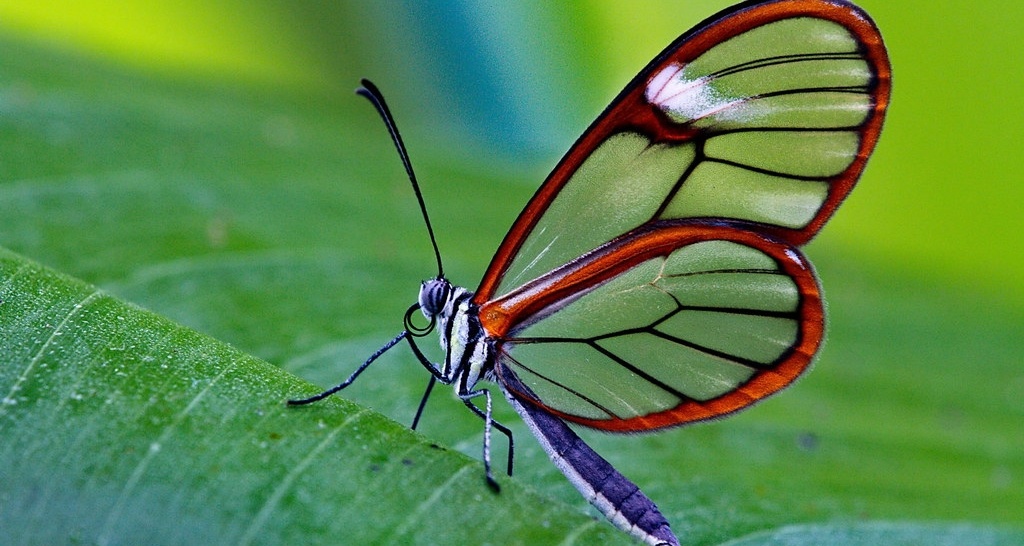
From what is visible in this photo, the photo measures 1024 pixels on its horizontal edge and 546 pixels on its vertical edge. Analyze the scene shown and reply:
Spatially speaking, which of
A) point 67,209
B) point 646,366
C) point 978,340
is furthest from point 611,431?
point 978,340

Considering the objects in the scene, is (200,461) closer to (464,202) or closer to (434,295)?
(434,295)

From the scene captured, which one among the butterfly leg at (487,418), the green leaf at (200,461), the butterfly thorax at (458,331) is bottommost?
→ the green leaf at (200,461)

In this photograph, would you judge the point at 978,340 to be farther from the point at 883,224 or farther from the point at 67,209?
the point at 67,209

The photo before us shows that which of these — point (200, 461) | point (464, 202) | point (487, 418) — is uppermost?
point (464, 202)

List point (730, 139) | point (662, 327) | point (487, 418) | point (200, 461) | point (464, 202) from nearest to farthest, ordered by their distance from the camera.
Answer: point (200, 461) < point (487, 418) < point (730, 139) < point (662, 327) < point (464, 202)

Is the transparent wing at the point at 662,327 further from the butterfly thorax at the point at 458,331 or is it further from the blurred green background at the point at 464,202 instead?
the blurred green background at the point at 464,202

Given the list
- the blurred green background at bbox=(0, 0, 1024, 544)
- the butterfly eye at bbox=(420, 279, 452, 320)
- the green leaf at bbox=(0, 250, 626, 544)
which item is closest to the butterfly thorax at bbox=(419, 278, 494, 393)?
the butterfly eye at bbox=(420, 279, 452, 320)

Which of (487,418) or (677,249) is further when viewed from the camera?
(677,249)

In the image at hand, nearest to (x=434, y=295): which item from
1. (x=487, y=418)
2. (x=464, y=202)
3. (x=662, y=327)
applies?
(x=487, y=418)

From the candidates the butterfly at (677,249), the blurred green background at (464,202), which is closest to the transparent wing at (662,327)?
the butterfly at (677,249)
